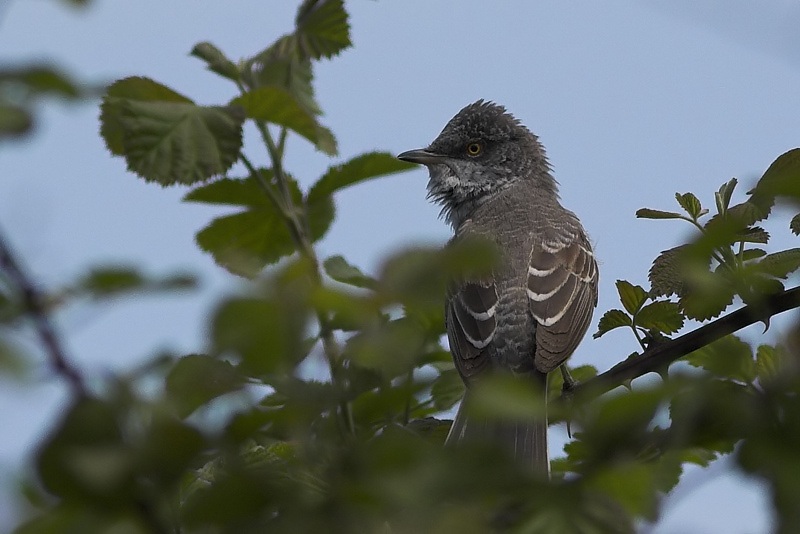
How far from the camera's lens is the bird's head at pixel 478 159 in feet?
26.2

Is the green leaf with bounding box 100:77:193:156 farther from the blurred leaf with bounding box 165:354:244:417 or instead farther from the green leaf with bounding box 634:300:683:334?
the green leaf with bounding box 634:300:683:334

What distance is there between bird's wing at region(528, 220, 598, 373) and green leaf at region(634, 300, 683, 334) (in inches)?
59.1

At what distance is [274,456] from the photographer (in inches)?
102

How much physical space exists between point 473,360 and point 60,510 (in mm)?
4398

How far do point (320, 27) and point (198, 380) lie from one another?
1.85 meters

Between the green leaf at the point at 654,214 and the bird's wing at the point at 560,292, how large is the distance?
1824 millimetres

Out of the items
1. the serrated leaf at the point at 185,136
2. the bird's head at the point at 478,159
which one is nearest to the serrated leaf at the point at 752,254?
the serrated leaf at the point at 185,136

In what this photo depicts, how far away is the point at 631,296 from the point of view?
3732mm

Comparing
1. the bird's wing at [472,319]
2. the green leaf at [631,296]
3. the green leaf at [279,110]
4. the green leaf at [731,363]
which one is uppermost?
the bird's wing at [472,319]

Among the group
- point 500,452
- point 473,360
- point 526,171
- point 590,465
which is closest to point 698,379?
point 590,465

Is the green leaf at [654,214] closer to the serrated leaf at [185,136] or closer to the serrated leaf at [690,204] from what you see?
the serrated leaf at [690,204]

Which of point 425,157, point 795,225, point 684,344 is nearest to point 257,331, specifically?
point 684,344

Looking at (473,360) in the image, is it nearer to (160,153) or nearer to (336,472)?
(160,153)

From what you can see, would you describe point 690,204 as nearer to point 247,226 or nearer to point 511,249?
point 247,226
